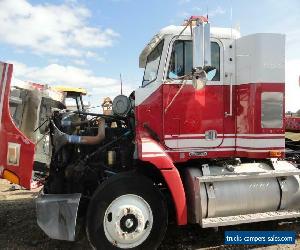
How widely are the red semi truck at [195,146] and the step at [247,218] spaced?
1 centimetres

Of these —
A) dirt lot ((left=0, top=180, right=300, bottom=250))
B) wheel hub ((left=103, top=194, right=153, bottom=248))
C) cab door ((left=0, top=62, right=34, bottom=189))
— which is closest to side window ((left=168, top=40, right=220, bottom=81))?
wheel hub ((left=103, top=194, right=153, bottom=248))

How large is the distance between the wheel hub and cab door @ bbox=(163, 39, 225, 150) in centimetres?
112

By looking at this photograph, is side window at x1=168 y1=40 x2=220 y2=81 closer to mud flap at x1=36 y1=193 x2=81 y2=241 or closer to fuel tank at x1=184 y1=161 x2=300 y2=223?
fuel tank at x1=184 y1=161 x2=300 y2=223

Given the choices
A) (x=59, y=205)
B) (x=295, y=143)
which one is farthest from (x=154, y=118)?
(x=295, y=143)

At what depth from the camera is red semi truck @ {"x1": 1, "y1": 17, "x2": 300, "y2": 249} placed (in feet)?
18.1

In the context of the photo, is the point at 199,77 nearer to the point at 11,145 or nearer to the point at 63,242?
the point at 11,145

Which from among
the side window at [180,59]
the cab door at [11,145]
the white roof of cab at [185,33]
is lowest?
the cab door at [11,145]

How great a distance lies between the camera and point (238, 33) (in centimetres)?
617

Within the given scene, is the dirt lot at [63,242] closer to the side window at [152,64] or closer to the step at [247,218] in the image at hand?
the step at [247,218]

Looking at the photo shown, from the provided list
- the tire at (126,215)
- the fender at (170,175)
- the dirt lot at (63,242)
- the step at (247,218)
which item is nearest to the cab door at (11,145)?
the tire at (126,215)

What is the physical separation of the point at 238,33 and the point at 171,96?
1.52 metres

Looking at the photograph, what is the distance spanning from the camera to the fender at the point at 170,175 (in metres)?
5.45

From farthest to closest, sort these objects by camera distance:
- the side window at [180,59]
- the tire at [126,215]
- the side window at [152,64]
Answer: the side window at [152,64]
the side window at [180,59]
the tire at [126,215]

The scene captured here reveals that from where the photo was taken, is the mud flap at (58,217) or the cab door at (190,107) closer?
the mud flap at (58,217)
